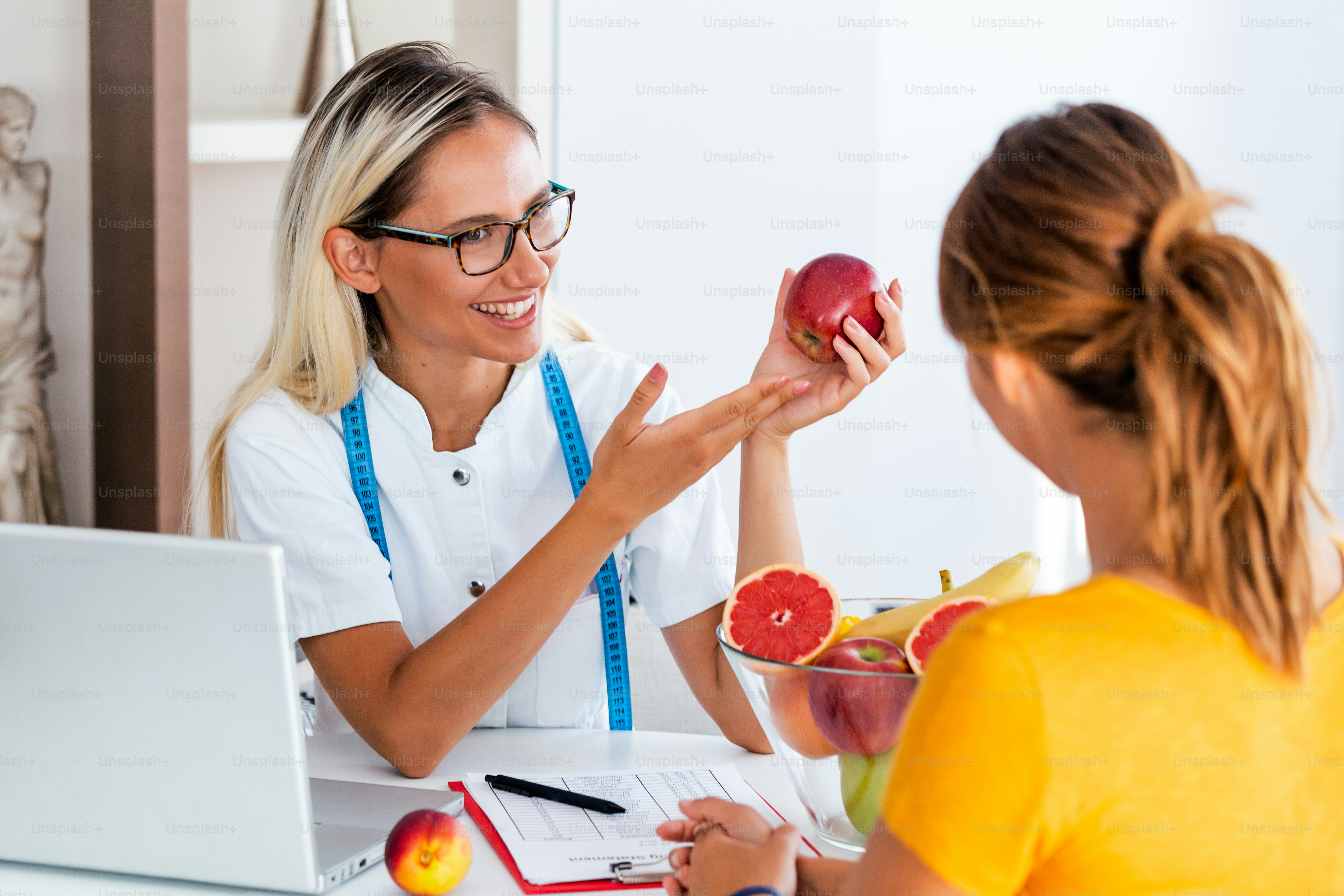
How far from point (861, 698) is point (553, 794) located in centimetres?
37

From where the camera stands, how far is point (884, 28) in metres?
2.63

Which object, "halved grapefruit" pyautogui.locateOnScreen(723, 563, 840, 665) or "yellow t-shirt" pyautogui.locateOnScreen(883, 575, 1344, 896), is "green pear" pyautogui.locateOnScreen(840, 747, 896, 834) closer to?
"halved grapefruit" pyautogui.locateOnScreen(723, 563, 840, 665)

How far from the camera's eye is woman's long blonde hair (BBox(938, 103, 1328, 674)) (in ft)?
2.19

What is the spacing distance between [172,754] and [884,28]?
7.63ft

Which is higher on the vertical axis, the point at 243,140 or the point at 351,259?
the point at 243,140

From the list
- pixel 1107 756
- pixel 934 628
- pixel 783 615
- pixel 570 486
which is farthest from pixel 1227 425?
pixel 570 486

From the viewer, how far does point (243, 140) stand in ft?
7.31

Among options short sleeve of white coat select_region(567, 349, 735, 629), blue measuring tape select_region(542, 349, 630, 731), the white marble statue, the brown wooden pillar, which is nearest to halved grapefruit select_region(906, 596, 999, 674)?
short sleeve of white coat select_region(567, 349, 735, 629)

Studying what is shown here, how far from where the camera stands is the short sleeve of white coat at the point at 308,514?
4.35 ft

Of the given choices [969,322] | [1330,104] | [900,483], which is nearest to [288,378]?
[969,322]

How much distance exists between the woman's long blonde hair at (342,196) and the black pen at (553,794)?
60 cm

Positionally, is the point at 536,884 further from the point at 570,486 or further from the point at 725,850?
the point at 570,486

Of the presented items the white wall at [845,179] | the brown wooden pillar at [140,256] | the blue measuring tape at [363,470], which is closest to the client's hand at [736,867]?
the blue measuring tape at [363,470]

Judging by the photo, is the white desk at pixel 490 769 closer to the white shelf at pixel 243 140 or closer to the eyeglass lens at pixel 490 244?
the eyeglass lens at pixel 490 244
